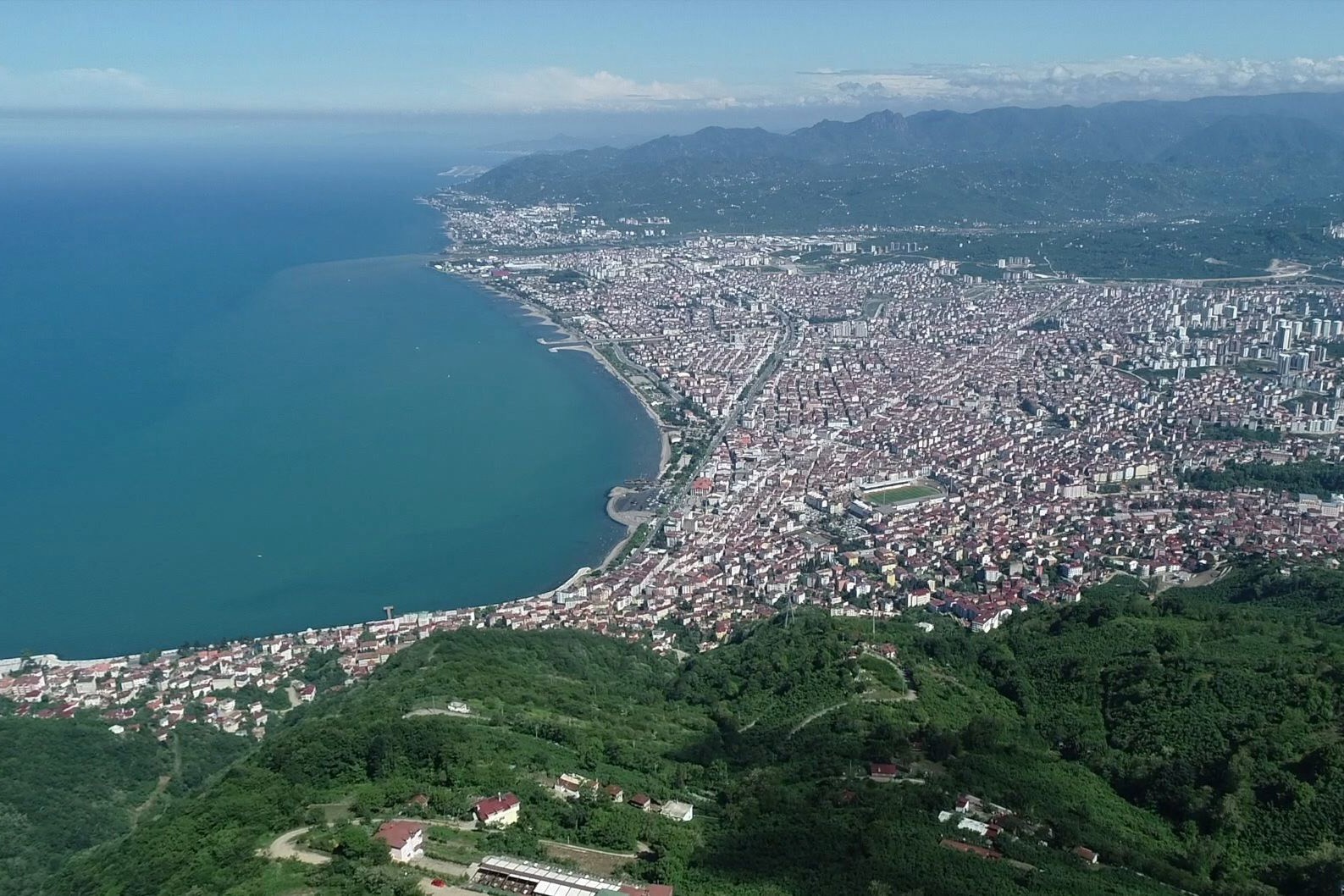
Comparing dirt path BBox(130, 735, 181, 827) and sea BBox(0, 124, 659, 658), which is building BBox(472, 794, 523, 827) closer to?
dirt path BBox(130, 735, 181, 827)

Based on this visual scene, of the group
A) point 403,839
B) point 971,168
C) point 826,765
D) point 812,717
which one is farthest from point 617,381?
point 971,168

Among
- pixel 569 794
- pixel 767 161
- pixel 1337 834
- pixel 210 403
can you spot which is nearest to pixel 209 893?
pixel 569 794

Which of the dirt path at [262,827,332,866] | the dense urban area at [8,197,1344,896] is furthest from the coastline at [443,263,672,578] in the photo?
the dirt path at [262,827,332,866]

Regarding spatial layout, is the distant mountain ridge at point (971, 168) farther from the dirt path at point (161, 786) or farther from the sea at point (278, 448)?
the dirt path at point (161, 786)

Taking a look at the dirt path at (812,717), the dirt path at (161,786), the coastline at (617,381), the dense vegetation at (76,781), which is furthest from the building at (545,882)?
Answer: the coastline at (617,381)

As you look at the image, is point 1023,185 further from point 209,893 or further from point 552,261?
point 209,893
